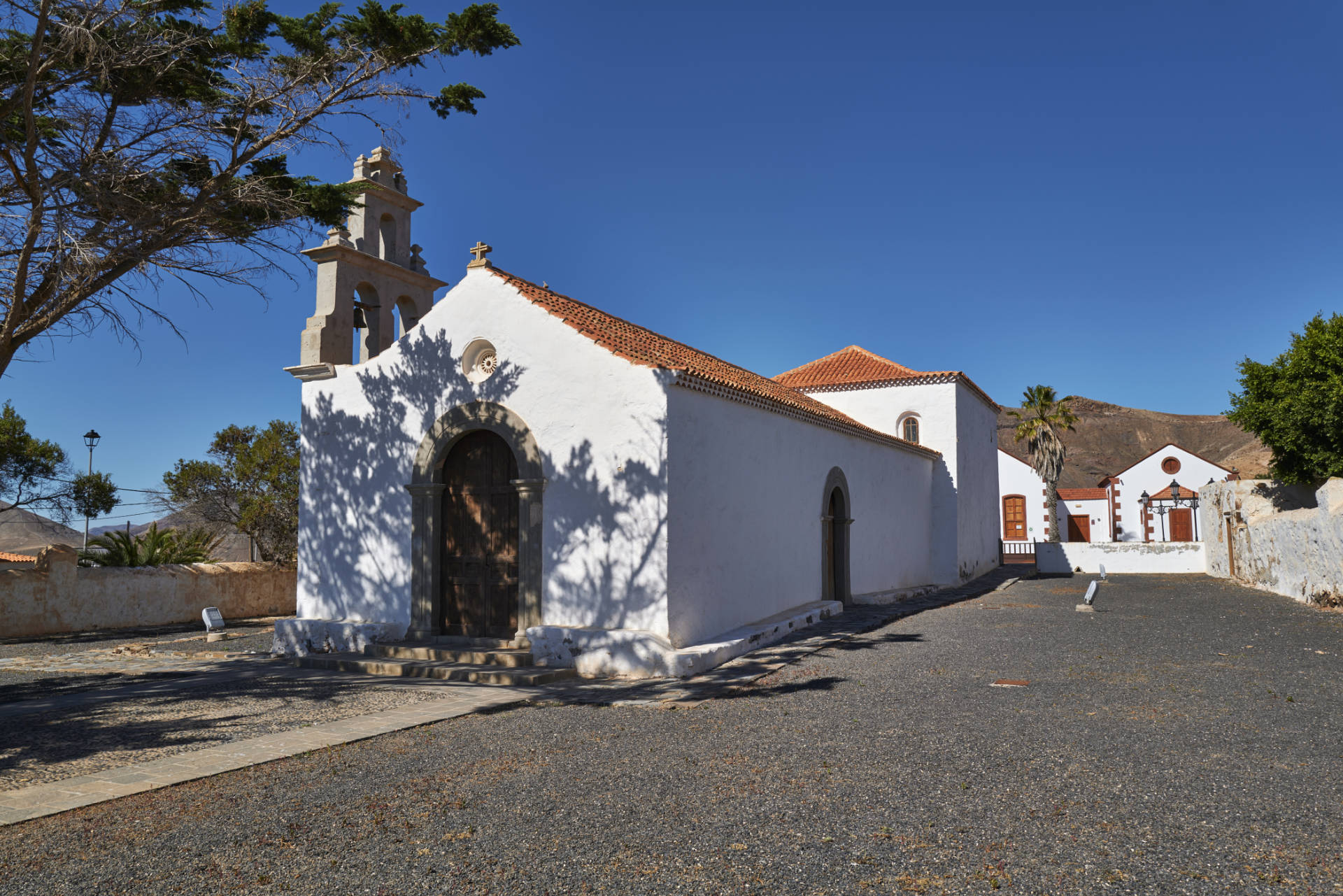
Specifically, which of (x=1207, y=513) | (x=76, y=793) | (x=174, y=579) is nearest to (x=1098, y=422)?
(x=1207, y=513)

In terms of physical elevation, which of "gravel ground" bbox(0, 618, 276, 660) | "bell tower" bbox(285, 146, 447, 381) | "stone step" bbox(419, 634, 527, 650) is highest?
"bell tower" bbox(285, 146, 447, 381)

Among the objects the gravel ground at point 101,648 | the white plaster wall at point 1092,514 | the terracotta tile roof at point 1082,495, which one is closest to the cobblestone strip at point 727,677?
the gravel ground at point 101,648

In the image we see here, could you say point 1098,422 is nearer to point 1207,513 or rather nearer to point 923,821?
point 1207,513

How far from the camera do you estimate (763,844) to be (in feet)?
13.5

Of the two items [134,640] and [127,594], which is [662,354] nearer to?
[134,640]

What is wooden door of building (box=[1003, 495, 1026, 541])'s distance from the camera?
46406 millimetres

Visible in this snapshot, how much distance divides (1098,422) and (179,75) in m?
114

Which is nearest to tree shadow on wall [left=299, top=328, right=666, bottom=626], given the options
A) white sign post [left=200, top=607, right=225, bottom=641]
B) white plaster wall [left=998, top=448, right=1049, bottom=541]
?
white sign post [left=200, top=607, right=225, bottom=641]

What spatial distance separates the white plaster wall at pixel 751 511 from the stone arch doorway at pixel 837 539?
0.85 ft

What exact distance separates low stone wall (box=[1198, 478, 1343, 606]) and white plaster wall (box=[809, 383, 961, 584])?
22.4 ft

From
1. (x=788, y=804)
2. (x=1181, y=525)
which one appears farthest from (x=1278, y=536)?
(x=1181, y=525)

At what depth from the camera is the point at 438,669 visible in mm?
9539

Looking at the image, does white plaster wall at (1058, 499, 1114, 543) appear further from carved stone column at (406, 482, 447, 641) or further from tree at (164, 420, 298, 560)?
carved stone column at (406, 482, 447, 641)

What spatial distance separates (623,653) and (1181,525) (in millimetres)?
44280
